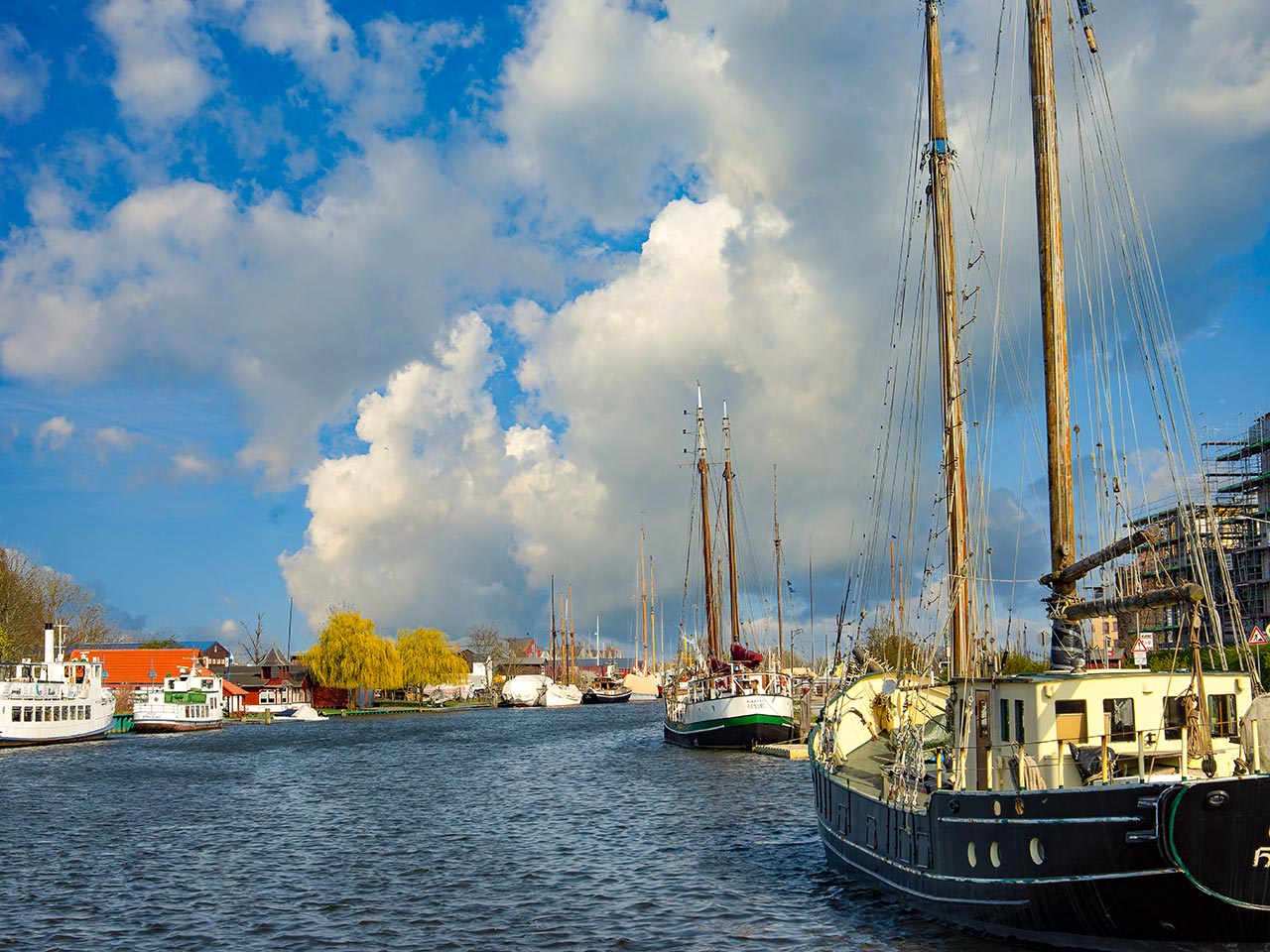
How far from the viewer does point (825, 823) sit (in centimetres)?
3141

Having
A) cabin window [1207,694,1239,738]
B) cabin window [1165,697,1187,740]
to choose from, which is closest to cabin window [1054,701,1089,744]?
cabin window [1165,697,1187,740]

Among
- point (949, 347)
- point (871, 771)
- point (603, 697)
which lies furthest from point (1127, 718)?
point (603, 697)

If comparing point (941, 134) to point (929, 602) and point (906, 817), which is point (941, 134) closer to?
point (929, 602)

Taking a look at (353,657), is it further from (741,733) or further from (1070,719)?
(1070,719)

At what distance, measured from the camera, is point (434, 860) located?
3519 centimetres

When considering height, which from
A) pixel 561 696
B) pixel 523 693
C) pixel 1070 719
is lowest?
pixel 561 696

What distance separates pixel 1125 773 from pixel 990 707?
2.67m

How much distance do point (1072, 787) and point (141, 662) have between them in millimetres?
→ 150421

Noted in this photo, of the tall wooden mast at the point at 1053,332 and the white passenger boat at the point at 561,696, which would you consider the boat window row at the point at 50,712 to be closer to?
the tall wooden mast at the point at 1053,332

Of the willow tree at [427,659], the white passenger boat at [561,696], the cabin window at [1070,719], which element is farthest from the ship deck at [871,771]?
the white passenger boat at [561,696]

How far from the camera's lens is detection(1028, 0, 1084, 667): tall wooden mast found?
22641 millimetres

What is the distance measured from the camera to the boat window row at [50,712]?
87750mm

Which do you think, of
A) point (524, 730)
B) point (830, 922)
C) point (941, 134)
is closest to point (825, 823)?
point (830, 922)

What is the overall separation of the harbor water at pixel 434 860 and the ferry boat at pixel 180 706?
4087 centimetres
